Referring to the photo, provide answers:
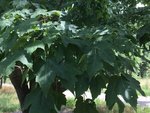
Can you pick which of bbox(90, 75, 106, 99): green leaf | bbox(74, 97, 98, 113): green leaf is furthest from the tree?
bbox(74, 97, 98, 113): green leaf

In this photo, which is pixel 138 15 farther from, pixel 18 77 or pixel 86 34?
pixel 18 77

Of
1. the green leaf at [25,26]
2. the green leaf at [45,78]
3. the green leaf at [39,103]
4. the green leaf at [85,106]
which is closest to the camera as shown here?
the green leaf at [45,78]

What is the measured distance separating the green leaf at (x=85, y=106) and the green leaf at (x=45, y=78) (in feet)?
1.72

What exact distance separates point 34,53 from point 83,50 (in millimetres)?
245

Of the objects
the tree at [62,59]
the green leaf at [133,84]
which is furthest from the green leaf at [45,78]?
the green leaf at [133,84]

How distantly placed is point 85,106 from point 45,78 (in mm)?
573

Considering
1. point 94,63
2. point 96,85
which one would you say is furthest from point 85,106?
point 94,63

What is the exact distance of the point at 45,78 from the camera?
5.19 feet

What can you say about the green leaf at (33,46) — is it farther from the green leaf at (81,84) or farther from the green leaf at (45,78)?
the green leaf at (81,84)

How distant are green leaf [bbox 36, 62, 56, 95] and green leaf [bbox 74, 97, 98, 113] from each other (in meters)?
0.52

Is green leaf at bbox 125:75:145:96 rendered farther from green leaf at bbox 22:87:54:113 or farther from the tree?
green leaf at bbox 22:87:54:113

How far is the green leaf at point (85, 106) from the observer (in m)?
2.08

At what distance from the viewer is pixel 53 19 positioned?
2098 mm

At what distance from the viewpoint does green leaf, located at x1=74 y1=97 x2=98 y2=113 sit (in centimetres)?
208
